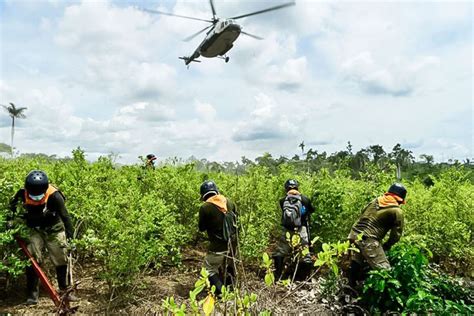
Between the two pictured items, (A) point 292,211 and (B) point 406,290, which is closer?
(B) point 406,290

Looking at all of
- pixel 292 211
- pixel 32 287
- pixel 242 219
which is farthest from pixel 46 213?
pixel 292 211

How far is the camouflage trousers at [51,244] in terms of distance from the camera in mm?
5613

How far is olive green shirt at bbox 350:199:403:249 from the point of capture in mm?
6047

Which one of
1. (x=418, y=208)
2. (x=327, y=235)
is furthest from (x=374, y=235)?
(x=418, y=208)

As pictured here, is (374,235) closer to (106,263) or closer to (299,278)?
(299,278)

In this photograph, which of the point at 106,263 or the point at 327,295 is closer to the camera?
the point at 106,263

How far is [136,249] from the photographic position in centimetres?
556

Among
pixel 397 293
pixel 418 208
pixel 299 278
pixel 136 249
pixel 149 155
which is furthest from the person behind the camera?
pixel 149 155

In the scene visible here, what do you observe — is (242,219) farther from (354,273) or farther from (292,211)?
(354,273)

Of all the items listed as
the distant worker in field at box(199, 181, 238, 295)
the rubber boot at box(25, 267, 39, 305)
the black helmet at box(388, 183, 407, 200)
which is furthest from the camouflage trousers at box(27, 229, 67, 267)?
the black helmet at box(388, 183, 407, 200)

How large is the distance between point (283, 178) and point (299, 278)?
81.1 inches

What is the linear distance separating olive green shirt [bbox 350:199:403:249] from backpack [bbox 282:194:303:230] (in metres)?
1.31

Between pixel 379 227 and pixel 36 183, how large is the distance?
452 cm

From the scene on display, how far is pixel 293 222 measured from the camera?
24.1 feet
